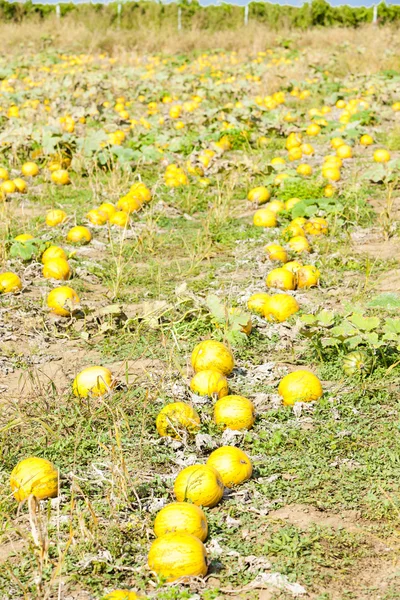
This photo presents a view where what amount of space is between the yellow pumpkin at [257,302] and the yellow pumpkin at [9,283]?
2.02 metres

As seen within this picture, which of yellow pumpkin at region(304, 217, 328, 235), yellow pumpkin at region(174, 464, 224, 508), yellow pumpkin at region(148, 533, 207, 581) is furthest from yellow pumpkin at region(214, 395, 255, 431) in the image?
yellow pumpkin at region(304, 217, 328, 235)

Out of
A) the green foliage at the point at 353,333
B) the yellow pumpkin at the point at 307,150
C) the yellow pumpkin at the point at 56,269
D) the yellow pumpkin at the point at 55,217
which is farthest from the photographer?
the yellow pumpkin at the point at 307,150

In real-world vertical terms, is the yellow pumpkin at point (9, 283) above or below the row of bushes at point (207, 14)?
below

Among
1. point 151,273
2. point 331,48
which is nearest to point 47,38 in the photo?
point 331,48

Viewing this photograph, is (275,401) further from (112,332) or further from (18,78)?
(18,78)

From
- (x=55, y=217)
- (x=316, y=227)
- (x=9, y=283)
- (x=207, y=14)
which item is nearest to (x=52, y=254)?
(x=9, y=283)

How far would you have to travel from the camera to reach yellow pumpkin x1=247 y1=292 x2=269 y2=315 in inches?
223

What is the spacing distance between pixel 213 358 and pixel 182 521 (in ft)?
5.41

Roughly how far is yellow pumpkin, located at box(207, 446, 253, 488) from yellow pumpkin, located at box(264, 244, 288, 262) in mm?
3375

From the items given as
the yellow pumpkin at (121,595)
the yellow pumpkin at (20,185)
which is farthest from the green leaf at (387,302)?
the yellow pumpkin at (20,185)

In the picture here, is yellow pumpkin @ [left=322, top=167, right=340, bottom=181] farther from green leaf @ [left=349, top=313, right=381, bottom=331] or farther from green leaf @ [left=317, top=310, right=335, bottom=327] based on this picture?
green leaf @ [left=349, top=313, right=381, bottom=331]

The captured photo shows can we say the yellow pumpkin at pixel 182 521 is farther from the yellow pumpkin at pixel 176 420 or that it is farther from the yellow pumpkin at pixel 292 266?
the yellow pumpkin at pixel 292 266

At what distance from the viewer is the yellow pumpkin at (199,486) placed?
3.34 meters

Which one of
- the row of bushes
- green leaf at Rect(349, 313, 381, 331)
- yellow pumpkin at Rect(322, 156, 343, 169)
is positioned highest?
the row of bushes
